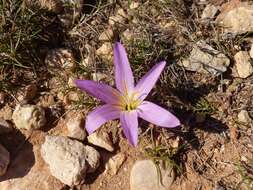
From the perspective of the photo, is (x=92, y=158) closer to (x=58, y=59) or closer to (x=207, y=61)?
(x=58, y=59)

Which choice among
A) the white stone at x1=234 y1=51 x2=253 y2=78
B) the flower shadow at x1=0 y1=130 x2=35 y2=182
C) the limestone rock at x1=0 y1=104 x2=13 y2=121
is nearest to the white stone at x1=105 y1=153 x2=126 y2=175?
the flower shadow at x1=0 y1=130 x2=35 y2=182

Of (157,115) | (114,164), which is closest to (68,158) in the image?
(114,164)

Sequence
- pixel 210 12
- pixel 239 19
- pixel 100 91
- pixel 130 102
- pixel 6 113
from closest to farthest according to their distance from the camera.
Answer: pixel 100 91 < pixel 130 102 < pixel 6 113 < pixel 239 19 < pixel 210 12

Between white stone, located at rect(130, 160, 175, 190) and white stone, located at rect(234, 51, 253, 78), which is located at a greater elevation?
white stone, located at rect(234, 51, 253, 78)

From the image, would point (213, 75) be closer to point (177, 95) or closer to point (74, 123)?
point (177, 95)

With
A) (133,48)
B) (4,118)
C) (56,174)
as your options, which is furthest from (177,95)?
(4,118)

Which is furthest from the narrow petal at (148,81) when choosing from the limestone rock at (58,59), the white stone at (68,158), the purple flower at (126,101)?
the limestone rock at (58,59)

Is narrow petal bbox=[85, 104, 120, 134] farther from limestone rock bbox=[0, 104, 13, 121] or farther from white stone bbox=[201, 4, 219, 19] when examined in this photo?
white stone bbox=[201, 4, 219, 19]
